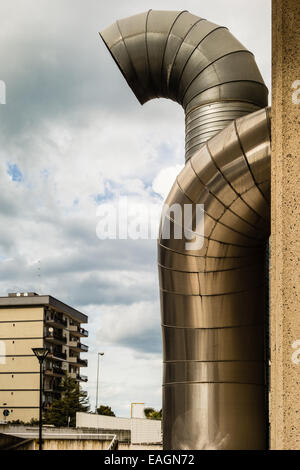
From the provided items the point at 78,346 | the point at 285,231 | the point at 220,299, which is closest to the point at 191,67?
the point at 220,299

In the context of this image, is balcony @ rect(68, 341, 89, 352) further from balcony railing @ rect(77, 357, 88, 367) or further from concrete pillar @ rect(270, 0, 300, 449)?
concrete pillar @ rect(270, 0, 300, 449)

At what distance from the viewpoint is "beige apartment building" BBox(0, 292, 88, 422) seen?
6450cm

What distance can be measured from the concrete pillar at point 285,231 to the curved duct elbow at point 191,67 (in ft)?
14.5

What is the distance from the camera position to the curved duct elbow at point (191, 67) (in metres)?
9.09

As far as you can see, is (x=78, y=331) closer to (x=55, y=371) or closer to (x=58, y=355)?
(x=58, y=355)

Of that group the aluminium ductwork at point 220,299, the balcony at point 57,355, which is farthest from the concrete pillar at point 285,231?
the balcony at point 57,355

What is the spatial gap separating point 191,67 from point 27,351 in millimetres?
61946

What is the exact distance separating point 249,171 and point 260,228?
2.50 ft

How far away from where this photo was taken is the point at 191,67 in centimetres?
956

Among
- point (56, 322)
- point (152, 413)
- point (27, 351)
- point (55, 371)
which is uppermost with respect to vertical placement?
point (56, 322)

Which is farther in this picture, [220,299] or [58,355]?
[58,355]

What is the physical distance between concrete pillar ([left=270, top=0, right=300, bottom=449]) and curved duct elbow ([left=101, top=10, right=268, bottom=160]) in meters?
4.41
